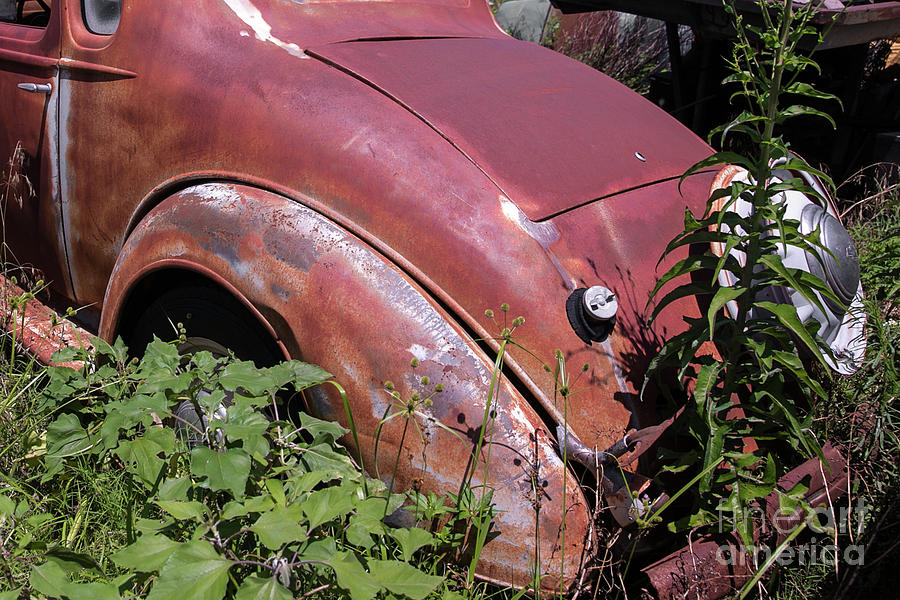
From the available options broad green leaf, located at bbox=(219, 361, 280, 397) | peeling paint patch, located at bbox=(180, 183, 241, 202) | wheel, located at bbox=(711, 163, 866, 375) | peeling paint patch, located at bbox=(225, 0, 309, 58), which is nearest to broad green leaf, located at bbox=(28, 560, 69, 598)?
broad green leaf, located at bbox=(219, 361, 280, 397)

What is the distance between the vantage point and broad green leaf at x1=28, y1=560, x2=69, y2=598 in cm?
133

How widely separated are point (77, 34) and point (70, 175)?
0.48 meters

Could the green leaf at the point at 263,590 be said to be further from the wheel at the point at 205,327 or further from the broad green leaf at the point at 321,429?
the wheel at the point at 205,327

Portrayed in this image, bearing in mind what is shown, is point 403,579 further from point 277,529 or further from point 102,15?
point 102,15

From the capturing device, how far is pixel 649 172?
213cm

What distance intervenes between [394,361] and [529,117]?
0.85 meters

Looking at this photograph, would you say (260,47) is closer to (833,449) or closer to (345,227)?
(345,227)

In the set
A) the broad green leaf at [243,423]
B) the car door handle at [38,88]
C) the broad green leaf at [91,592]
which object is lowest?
the broad green leaf at [91,592]

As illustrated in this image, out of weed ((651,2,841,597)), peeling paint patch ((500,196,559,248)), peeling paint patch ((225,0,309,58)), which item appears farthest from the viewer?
peeling paint patch ((225,0,309,58))

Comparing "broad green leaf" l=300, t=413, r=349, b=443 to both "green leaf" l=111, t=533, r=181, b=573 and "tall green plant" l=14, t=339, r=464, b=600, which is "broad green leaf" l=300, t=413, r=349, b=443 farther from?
"green leaf" l=111, t=533, r=181, b=573

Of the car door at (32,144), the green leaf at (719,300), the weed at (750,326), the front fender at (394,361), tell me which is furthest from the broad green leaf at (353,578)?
the car door at (32,144)

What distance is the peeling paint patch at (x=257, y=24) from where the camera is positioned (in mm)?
2135

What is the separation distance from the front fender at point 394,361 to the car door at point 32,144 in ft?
3.27

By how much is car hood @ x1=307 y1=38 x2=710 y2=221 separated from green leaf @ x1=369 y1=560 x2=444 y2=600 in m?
0.88
